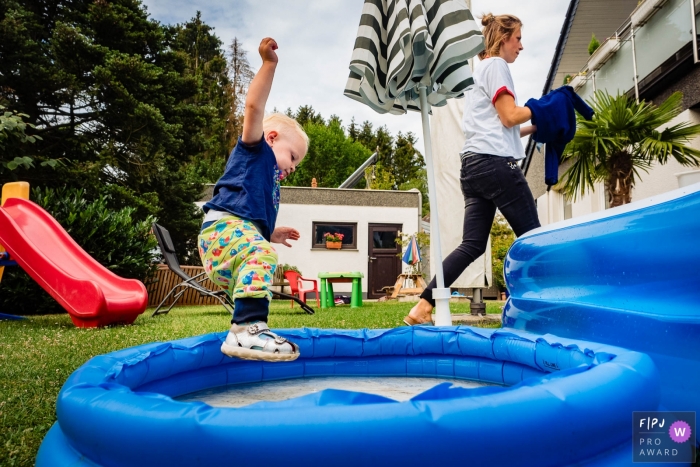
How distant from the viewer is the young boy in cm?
182

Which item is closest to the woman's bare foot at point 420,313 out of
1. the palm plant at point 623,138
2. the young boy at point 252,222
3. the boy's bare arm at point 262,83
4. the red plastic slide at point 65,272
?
the young boy at point 252,222

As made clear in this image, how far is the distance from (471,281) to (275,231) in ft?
9.54

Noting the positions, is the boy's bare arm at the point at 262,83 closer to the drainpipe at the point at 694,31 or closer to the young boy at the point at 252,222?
the young boy at the point at 252,222

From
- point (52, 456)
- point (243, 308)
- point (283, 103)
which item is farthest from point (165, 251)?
point (283, 103)

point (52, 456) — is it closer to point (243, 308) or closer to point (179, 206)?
point (243, 308)

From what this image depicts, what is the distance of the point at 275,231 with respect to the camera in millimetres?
2479

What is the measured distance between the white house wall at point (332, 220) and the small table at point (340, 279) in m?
6.04

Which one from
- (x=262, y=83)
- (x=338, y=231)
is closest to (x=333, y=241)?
(x=338, y=231)

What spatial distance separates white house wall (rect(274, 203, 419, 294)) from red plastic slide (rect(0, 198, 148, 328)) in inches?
379

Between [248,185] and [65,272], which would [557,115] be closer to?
[248,185]

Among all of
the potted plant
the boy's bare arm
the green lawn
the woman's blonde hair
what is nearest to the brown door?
the potted plant

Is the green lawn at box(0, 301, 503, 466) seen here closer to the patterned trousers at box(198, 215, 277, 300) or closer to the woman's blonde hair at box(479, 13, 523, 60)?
the patterned trousers at box(198, 215, 277, 300)

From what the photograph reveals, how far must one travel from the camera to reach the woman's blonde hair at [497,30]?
2.83m

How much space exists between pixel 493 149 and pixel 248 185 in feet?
4.47
